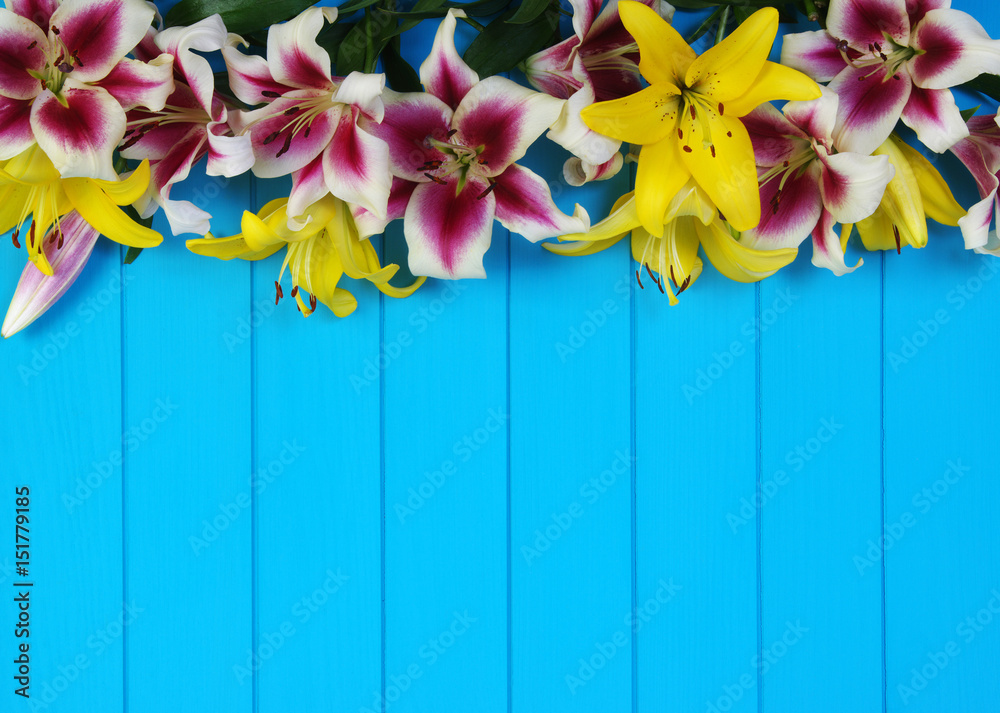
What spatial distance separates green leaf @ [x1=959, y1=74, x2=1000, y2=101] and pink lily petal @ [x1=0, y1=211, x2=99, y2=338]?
3.42 ft

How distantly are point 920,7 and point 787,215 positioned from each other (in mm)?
236

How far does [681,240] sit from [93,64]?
2.09 feet

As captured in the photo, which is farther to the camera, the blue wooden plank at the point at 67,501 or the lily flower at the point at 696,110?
the blue wooden plank at the point at 67,501

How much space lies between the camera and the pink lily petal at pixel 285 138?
70 centimetres

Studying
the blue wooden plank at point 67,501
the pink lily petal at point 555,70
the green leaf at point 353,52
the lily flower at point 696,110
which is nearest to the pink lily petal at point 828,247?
the lily flower at point 696,110

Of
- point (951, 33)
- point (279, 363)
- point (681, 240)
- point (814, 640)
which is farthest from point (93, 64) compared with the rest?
point (814, 640)

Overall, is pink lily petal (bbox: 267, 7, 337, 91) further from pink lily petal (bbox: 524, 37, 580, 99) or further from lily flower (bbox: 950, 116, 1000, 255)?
lily flower (bbox: 950, 116, 1000, 255)

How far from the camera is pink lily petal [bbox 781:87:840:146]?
687mm

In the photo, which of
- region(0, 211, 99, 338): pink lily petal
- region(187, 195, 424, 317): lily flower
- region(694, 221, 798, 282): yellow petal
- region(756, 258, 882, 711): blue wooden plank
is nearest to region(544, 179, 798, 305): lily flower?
region(694, 221, 798, 282): yellow petal

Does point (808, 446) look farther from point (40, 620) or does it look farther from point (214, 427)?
point (40, 620)

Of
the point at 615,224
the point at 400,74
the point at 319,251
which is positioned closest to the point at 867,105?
the point at 615,224

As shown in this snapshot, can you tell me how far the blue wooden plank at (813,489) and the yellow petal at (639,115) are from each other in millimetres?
268

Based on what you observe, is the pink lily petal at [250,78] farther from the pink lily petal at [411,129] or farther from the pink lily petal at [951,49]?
the pink lily petal at [951,49]

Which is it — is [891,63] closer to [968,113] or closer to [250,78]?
[968,113]
